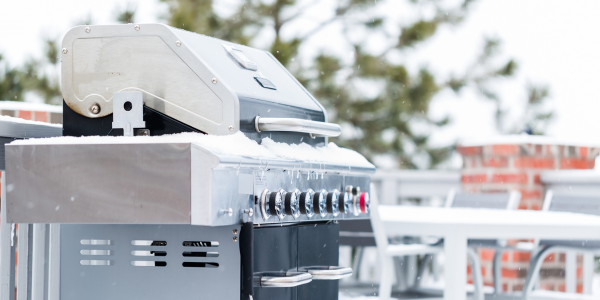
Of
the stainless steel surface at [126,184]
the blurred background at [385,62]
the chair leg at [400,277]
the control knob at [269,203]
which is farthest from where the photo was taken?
the blurred background at [385,62]

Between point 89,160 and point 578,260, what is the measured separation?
418cm

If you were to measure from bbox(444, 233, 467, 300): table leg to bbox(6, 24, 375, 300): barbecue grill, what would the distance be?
3.40 feet

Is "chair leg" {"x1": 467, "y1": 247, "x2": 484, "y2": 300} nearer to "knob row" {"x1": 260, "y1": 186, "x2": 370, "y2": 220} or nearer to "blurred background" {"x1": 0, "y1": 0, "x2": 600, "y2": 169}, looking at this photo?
"knob row" {"x1": 260, "y1": 186, "x2": 370, "y2": 220}

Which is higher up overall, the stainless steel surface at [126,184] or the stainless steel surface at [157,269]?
the stainless steel surface at [126,184]

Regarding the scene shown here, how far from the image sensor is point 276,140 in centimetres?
186

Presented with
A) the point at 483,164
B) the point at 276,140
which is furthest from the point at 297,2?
the point at 276,140

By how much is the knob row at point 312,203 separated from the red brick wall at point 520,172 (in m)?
2.90

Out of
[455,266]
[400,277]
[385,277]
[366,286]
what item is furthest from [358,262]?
[455,266]

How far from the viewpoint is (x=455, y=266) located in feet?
9.18

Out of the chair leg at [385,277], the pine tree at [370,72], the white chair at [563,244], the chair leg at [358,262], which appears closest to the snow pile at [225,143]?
the chair leg at [385,277]

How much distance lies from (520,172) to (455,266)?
2136mm

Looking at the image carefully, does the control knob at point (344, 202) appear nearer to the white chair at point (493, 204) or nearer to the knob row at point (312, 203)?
the knob row at point (312, 203)

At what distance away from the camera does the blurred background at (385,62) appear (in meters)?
7.86

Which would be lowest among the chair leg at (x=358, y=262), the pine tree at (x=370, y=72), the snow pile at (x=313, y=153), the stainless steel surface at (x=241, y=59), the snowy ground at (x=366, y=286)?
the snowy ground at (x=366, y=286)
